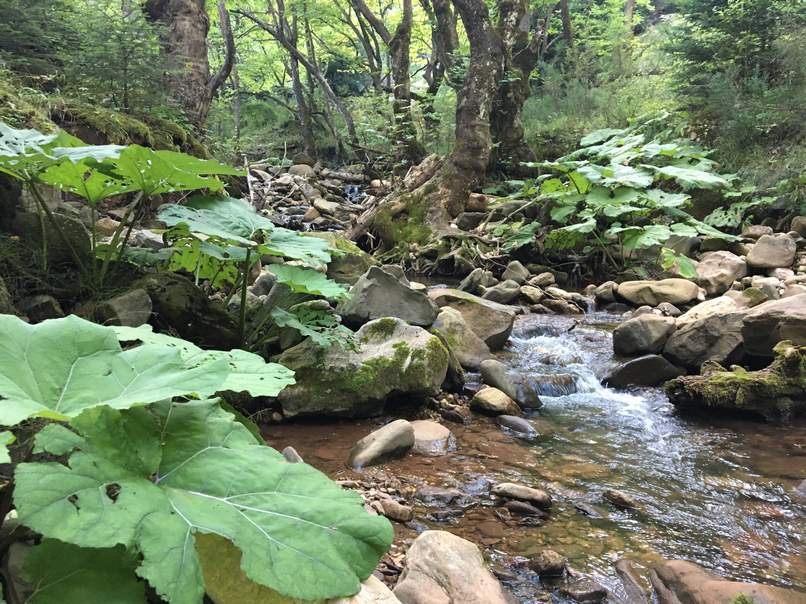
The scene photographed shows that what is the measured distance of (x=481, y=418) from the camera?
4.23m

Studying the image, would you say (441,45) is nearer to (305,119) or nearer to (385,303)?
(305,119)

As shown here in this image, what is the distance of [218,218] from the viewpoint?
3.00 metres

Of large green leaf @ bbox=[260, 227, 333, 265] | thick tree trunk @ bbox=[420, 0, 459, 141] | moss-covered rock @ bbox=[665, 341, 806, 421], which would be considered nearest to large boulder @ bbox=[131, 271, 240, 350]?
large green leaf @ bbox=[260, 227, 333, 265]

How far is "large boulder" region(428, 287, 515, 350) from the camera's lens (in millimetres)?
5820

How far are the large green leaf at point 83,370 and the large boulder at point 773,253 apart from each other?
8399mm

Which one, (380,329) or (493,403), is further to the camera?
(380,329)

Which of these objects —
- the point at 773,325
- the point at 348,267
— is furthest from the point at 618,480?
the point at 348,267

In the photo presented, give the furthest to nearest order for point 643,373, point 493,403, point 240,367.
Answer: point 643,373
point 493,403
point 240,367

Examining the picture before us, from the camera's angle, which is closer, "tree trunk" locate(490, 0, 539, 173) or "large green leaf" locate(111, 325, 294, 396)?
"large green leaf" locate(111, 325, 294, 396)

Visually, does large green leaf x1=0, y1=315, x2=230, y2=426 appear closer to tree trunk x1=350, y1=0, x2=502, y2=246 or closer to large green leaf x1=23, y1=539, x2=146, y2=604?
large green leaf x1=23, y1=539, x2=146, y2=604

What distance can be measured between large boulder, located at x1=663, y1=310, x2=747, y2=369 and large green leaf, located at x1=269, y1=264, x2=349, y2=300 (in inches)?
135

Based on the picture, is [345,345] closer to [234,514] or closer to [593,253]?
[234,514]

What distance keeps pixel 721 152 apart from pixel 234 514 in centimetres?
1109

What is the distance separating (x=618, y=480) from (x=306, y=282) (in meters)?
2.21
